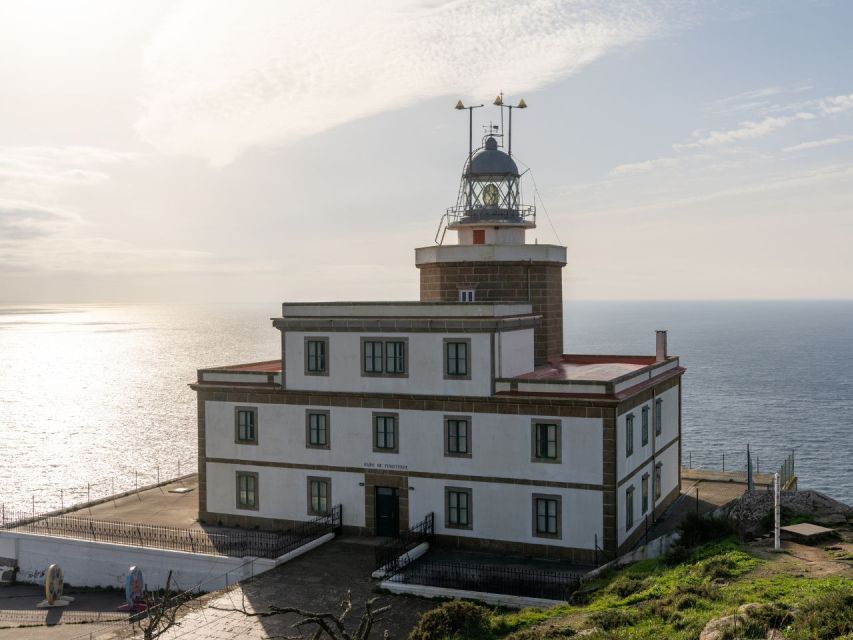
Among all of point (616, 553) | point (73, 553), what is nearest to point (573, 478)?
point (616, 553)

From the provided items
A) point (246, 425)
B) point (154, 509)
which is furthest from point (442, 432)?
point (154, 509)

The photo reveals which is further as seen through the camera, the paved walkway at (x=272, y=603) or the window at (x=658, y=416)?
the window at (x=658, y=416)

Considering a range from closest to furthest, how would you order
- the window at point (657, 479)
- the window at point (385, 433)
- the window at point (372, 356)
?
the window at point (385, 433) < the window at point (372, 356) < the window at point (657, 479)

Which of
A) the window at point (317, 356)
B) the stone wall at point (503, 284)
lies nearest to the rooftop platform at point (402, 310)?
the window at point (317, 356)

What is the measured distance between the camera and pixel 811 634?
603 inches

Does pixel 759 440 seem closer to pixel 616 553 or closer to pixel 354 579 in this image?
pixel 616 553

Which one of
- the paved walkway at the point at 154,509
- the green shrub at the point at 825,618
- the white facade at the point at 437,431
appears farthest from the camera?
the paved walkway at the point at 154,509

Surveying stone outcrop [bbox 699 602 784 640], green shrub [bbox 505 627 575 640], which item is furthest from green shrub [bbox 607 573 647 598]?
stone outcrop [bbox 699 602 784 640]

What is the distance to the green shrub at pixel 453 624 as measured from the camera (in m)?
19.8

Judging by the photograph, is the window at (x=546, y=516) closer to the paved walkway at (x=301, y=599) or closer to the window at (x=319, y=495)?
the paved walkway at (x=301, y=599)

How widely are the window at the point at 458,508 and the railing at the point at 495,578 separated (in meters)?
2.25

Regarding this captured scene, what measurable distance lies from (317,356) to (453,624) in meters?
15.5

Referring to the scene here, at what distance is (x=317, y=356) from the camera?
33625mm

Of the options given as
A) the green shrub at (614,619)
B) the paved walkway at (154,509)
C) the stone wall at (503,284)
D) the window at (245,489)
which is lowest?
the paved walkway at (154,509)
